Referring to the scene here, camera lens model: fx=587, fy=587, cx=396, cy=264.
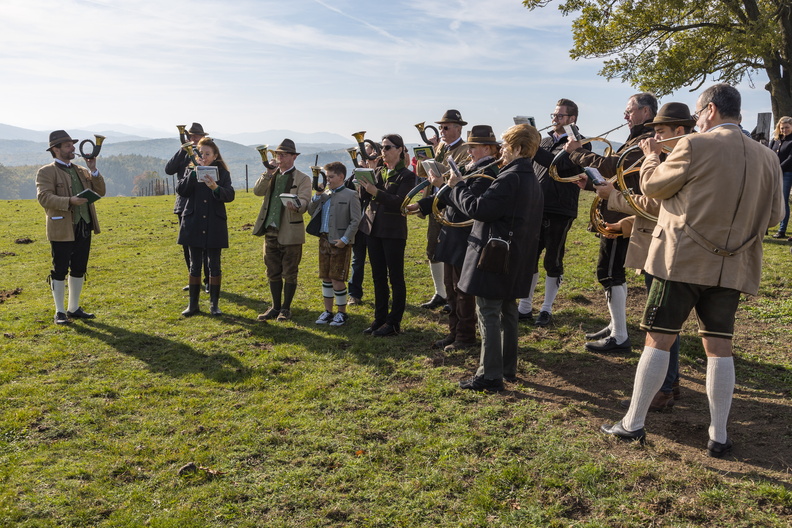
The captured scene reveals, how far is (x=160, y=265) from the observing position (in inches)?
542

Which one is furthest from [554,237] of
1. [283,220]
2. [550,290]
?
[283,220]

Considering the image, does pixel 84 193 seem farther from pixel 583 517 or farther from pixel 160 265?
pixel 583 517

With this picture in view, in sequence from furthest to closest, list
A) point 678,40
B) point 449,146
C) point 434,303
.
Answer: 1. point 678,40
2. point 434,303
3. point 449,146

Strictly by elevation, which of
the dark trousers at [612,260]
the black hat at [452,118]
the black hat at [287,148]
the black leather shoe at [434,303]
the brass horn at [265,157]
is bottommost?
the black leather shoe at [434,303]

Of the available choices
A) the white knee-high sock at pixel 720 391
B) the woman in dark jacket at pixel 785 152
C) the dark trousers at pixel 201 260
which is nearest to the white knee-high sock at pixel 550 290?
the white knee-high sock at pixel 720 391

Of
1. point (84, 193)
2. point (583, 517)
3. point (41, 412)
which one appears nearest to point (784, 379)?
point (583, 517)

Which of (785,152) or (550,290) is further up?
(785,152)

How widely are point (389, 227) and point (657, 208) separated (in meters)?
3.60

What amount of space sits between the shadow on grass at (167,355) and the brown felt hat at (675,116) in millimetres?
4991

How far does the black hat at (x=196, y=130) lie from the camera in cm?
1055

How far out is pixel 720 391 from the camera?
4.38 m

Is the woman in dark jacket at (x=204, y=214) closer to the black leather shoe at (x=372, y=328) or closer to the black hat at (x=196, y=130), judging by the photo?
the black hat at (x=196, y=130)

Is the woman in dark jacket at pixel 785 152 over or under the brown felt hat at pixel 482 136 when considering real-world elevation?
over

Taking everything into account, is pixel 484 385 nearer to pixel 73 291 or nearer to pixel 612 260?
pixel 612 260
